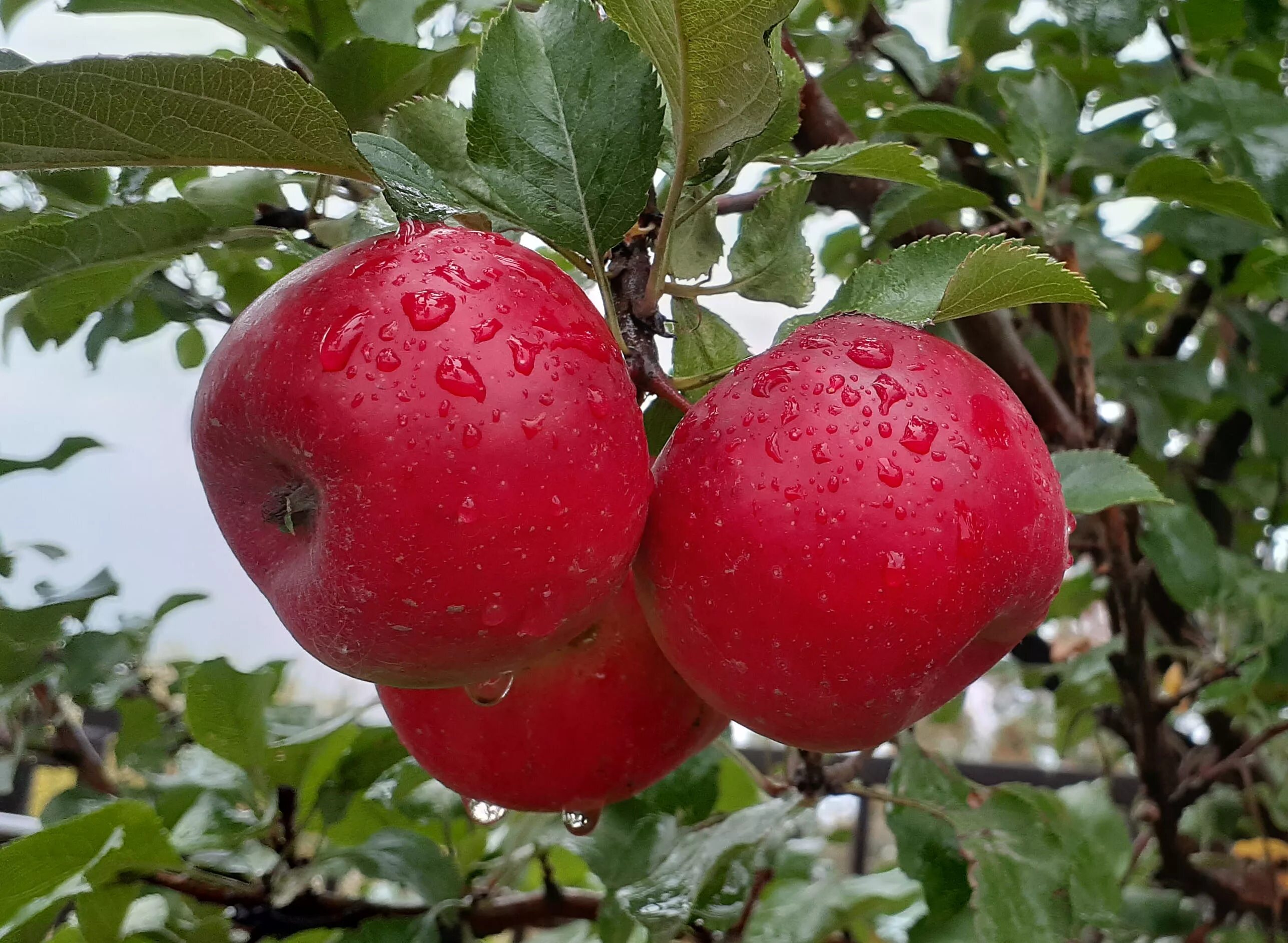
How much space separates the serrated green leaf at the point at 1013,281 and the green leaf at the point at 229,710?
1.51 ft

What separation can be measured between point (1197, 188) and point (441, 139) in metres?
0.47

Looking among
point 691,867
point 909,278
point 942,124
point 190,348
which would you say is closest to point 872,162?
point 909,278

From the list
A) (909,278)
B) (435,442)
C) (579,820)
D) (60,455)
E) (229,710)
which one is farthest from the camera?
(60,455)

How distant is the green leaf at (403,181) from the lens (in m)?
0.33

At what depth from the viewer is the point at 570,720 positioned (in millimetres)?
446

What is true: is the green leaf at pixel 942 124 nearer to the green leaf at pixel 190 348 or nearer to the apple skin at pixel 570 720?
the apple skin at pixel 570 720

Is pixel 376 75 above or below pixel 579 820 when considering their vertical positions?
above

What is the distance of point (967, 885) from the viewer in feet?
2.02

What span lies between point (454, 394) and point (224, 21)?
29 centimetres

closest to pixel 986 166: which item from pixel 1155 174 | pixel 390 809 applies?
pixel 1155 174

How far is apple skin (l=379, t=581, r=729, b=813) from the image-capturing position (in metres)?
0.44

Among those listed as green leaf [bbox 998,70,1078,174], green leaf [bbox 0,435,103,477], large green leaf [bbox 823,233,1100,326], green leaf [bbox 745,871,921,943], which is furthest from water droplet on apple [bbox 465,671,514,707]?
green leaf [bbox 998,70,1078,174]

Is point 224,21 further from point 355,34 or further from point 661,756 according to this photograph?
point 661,756

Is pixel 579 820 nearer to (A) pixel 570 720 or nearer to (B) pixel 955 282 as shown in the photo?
(A) pixel 570 720
